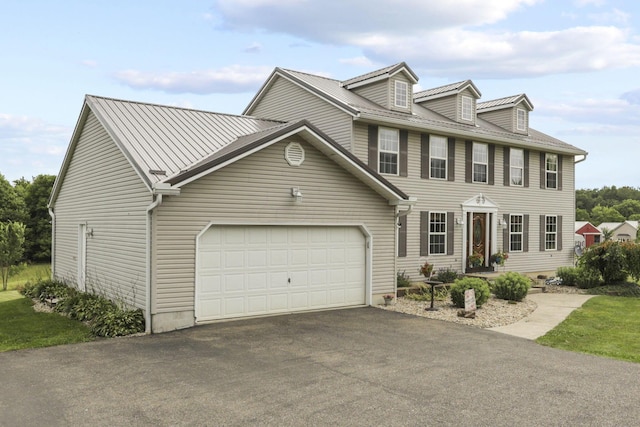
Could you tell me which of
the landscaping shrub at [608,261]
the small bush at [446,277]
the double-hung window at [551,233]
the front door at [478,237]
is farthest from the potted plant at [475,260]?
the double-hung window at [551,233]

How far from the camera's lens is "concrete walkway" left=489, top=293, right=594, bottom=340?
11094 millimetres

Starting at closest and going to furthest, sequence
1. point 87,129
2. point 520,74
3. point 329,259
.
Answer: point 329,259, point 87,129, point 520,74

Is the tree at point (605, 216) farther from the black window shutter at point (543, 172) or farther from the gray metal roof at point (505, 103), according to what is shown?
the gray metal roof at point (505, 103)

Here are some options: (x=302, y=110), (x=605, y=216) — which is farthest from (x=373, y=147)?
(x=605, y=216)

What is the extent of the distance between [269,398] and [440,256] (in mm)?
13093

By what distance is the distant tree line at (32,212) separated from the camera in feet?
119

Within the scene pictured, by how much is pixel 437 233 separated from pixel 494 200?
11.2 feet

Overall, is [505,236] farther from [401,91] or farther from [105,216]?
[105,216]

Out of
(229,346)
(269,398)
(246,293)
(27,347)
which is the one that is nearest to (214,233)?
(246,293)

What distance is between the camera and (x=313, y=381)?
24.1ft

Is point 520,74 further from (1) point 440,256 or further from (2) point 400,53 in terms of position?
(1) point 440,256

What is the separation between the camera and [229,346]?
9.33m

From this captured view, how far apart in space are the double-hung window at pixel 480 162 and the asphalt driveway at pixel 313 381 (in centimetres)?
1046

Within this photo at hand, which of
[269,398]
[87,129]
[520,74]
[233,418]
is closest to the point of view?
[233,418]
